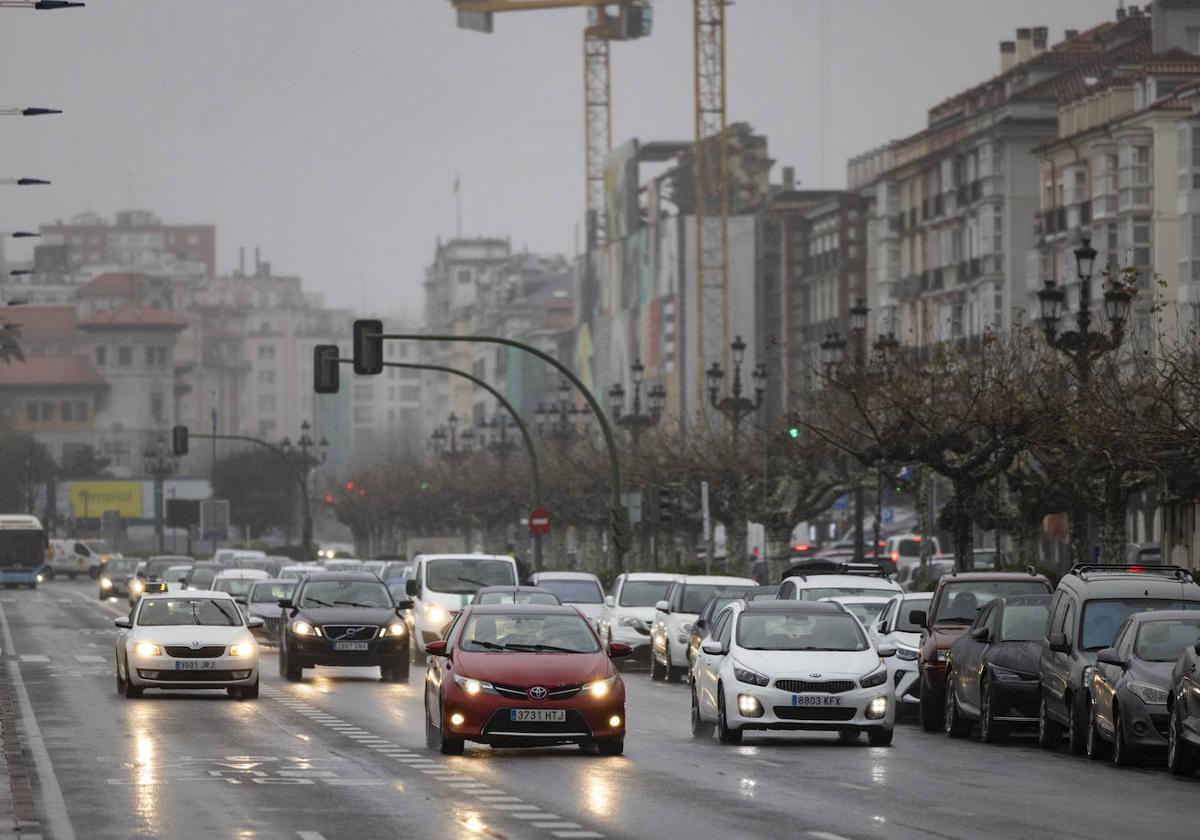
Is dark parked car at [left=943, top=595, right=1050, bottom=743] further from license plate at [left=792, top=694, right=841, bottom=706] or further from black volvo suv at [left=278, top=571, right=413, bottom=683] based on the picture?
black volvo suv at [left=278, top=571, right=413, bottom=683]

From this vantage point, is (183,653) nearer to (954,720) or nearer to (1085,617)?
(954,720)

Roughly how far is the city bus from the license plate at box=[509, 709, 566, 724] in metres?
89.7

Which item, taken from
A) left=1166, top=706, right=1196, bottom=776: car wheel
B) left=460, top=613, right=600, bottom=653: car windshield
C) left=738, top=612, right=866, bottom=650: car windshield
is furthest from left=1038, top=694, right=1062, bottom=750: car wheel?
left=460, top=613, right=600, bottom=653: car windshield

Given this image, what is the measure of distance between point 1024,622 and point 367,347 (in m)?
24.7

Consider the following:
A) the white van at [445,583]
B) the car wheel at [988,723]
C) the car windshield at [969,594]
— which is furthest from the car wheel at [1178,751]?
the white van at [445,583]

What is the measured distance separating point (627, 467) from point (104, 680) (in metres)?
43.5

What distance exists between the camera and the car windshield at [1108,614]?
25.0 m

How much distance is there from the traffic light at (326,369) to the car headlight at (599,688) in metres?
27.2

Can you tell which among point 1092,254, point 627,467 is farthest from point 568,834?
point 627,467

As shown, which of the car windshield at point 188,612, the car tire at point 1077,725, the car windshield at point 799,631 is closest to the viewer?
the car tire at point 1077,725

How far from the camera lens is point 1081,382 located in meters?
40.8

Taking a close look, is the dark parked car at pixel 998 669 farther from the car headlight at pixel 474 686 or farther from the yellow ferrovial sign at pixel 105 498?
the yellow ferrovial sign at pixel 105 498

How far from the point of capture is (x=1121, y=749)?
2341cm

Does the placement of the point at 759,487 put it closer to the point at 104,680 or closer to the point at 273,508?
the point at 104,680
